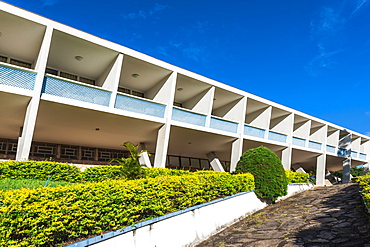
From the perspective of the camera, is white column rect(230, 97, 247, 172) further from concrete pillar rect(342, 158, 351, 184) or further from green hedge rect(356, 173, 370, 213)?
Answer: concrete pillar rect(342, 158, 351, 184)

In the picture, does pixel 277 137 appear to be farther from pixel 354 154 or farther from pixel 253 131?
pixel 354 154

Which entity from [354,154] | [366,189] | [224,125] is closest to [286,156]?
[224,125]

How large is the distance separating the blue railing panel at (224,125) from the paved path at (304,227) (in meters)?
8.12

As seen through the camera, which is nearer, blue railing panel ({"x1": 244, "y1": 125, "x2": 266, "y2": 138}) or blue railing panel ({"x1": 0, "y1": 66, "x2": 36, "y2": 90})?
blue railing panel ({"x1": 0, "y1": 66, "x2": 36, "y2": 90})

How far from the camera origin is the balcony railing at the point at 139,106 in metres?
13.7

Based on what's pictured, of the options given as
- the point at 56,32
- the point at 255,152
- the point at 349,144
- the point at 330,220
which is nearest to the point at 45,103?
the point at 56,32

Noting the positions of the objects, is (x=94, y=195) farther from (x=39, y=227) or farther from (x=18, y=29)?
(x=18, y=29)

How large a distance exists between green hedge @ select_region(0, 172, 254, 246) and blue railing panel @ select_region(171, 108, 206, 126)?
326 inches

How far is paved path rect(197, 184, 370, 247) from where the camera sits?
5.75 meters

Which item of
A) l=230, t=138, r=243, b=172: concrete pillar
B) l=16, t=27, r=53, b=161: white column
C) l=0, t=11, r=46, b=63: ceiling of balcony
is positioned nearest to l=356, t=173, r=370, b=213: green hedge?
l=230, t=138, r=243, b=172: concrete pillar

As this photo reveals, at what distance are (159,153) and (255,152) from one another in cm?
555

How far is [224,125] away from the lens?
58.9ft

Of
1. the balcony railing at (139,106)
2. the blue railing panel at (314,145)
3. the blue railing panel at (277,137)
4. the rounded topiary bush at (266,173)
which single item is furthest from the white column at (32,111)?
the blue railing panel at (314,145)

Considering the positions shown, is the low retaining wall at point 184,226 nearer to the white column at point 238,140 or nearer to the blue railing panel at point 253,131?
the white column at point 238,140
